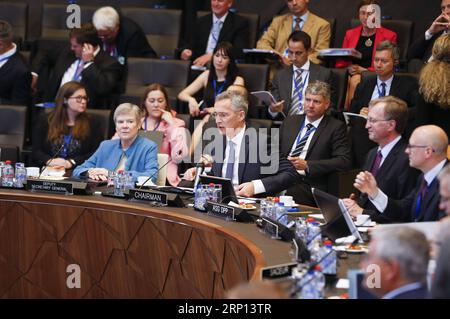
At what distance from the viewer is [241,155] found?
5.68 meters

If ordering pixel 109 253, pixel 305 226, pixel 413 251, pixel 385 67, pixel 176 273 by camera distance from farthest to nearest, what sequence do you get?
pixel 385 67, pixel 109 253, pixel 176 273, pixel 305 226, pixel 413 251

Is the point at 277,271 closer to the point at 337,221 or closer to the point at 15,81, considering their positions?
the point at 337,221

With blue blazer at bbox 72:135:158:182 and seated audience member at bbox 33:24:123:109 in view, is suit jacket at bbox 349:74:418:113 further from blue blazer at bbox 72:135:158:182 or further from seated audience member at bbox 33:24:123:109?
seated audience member at bbox 33:24:123:109

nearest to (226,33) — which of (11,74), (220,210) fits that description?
(11,74)

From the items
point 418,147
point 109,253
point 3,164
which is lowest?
point 109,253

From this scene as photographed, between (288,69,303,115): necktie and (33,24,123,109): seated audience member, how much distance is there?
5.34 ft

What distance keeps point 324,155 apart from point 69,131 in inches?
75.3

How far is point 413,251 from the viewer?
2.72 metres

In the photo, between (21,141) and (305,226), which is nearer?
(305,226)

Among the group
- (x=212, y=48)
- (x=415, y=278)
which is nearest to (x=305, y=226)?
(x=415, y=278)

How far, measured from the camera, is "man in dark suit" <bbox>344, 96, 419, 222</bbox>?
16.4ft

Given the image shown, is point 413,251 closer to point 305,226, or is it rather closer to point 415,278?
point 415,278

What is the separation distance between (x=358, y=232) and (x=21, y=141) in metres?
3.83

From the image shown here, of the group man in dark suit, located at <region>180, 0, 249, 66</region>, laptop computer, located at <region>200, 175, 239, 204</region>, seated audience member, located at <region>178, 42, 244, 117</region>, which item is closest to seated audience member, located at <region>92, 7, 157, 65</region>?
man in dark suit, located at <region>180, 0, 249, 66</region>
